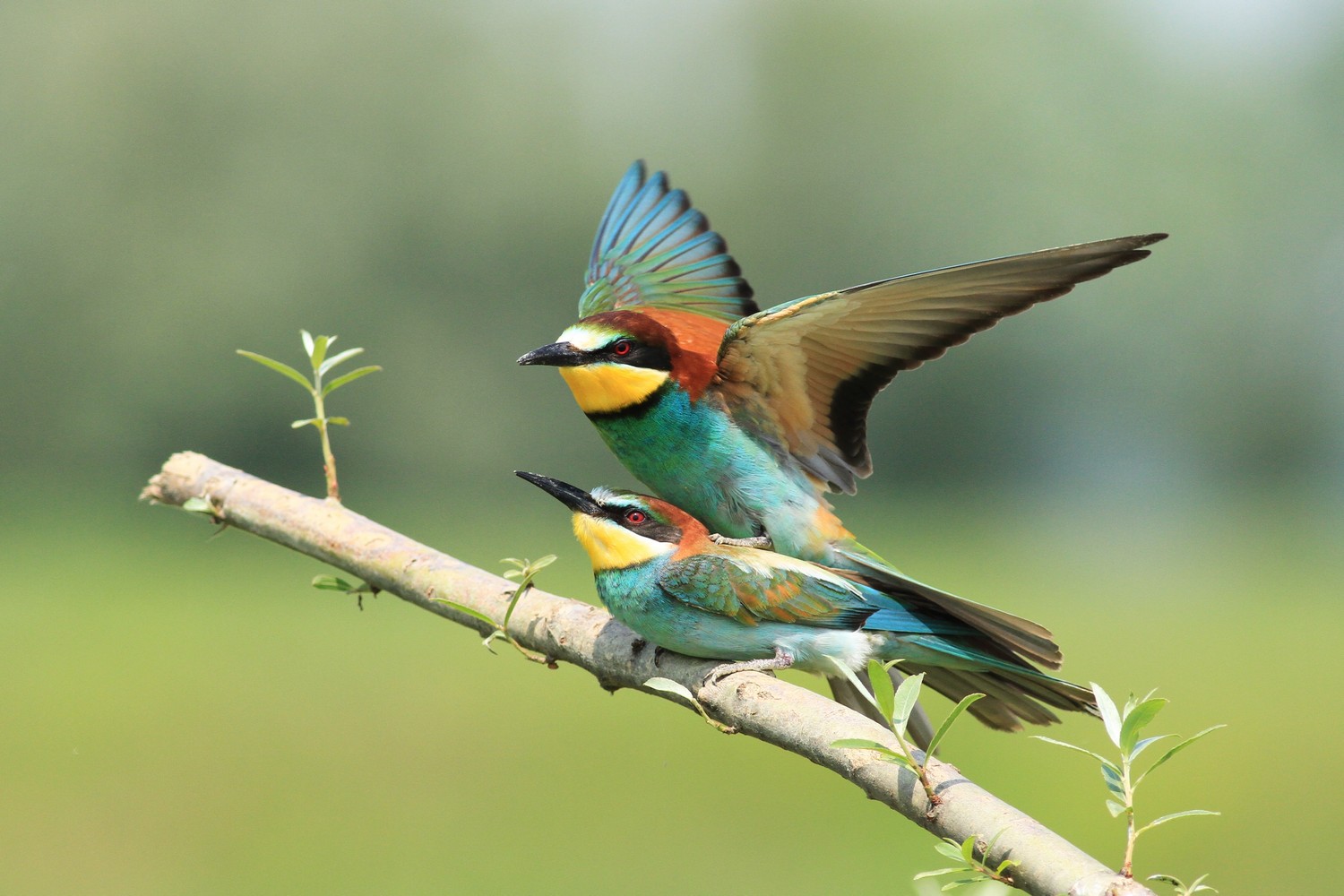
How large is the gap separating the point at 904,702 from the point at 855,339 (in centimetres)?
76

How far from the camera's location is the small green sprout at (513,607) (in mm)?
1578

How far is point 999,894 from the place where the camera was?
108 centimetres

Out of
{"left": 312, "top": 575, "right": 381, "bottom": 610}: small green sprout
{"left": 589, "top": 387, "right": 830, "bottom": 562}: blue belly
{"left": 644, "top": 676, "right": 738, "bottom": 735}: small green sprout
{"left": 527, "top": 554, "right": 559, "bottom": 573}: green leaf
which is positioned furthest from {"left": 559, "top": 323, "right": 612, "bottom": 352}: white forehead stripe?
{"left": 644, "top": 676, "right": 738, "bottom": 735}: small green sprout

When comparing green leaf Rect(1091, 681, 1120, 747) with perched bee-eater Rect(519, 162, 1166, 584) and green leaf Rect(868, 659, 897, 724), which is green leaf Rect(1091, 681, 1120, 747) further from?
perched bee-eater Rect(519, 162, 1166, 584)

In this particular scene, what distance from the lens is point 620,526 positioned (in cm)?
178

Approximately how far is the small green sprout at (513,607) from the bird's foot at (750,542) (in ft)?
1.11

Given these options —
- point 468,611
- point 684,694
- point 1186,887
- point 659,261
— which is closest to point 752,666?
point 684,694

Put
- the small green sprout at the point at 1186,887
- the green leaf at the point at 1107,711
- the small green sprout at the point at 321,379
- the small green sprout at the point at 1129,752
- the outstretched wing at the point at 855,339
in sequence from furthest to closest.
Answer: the small green sprout at the point at 321,379 < the outstretched wing at the point at 855,339 < the green leaf at the point at 1107,711 < the small green sprout at the point at 1129,752 < the small green sprout at the point at 1186,887

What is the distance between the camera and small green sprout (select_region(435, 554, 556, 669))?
158cm

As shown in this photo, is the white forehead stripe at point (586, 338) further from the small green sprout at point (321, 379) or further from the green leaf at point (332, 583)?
the green leaf at point (332, 583)

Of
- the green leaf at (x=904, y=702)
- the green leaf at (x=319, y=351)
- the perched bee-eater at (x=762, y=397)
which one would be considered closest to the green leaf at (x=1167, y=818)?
the green leaf at (x=904, y=702)

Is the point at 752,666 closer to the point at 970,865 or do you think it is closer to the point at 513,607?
the point at 513,607

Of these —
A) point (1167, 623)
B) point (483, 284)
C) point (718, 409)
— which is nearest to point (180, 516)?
point (483, 284)

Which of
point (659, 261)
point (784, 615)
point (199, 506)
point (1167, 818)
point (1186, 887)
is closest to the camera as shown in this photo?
point (1186, 887)
